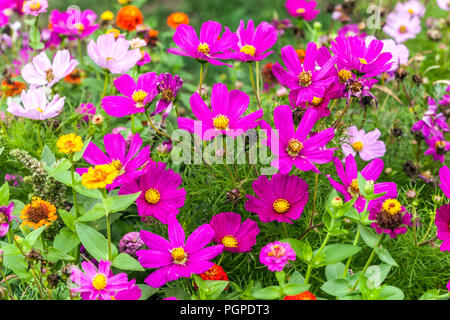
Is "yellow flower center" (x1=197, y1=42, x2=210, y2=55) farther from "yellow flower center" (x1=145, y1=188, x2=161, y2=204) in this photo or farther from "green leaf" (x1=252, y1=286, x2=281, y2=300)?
"green leaf" (x1=252, y1=286, x2=281, y2=300)

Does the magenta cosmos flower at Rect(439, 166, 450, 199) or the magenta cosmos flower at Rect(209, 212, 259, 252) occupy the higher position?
the magenta cosmos flower at Rect(439, 166, 450, 199)

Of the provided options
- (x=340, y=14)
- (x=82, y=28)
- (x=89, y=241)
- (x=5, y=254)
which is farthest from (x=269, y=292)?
(x=340, y=14)

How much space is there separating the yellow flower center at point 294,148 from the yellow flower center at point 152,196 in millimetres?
217

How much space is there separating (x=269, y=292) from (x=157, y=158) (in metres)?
0.36

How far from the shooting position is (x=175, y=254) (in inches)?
28.9

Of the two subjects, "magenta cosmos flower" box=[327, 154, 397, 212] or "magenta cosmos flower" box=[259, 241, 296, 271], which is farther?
"magenta cosmos flower" box=[327, 154, 397, 212]

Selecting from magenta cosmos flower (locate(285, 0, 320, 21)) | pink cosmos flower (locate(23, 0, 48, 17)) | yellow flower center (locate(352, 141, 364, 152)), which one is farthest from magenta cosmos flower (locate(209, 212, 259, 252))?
magenta cosmos flower (locate(285, 0, 320, 21))

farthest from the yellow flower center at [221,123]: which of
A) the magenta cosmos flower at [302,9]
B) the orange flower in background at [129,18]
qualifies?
the magenta cosmos flower at [302,9]

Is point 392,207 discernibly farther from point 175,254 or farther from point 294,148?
point 175,254

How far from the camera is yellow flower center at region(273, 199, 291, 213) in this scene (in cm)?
77

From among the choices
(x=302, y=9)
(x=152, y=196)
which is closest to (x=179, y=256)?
(x=152, y=196)

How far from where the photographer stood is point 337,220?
710 mm

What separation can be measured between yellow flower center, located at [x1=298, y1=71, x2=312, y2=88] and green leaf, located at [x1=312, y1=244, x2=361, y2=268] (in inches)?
10.1

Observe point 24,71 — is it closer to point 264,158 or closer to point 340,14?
point 264,158
